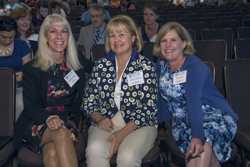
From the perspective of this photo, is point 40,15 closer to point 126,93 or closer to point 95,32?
point 95,32

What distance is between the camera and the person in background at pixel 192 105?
10.6ft

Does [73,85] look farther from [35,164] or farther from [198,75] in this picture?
[198,75]

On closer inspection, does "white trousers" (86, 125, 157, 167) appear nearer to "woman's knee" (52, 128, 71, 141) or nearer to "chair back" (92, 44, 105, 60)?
"woman's knee" (52, 128, 71, 141)

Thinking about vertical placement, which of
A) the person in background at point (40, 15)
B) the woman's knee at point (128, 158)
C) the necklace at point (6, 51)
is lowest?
the woman's knee at point (128, 158)

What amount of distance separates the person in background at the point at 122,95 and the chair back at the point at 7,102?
19.9 inches

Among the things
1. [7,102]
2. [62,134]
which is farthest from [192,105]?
[7,102]

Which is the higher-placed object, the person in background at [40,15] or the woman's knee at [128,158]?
the person in background at [40,15]

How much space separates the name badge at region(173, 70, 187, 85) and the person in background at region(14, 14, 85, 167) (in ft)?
2.38

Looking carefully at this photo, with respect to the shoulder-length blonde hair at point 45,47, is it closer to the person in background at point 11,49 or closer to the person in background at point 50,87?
the person in background at point 50,87

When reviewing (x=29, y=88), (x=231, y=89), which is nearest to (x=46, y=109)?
(x=29, y=88)

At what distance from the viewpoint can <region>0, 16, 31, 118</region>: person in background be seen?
428cm

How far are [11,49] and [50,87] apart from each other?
0.89 meters

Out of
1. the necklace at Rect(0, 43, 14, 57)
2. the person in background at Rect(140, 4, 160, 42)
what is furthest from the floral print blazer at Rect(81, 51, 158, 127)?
the person in background at Rect(140, 4, 160, 42)

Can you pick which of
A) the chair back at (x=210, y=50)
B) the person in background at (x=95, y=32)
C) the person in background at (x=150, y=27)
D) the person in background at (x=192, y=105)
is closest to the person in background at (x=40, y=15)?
the person in background at (x=95, y=32)
